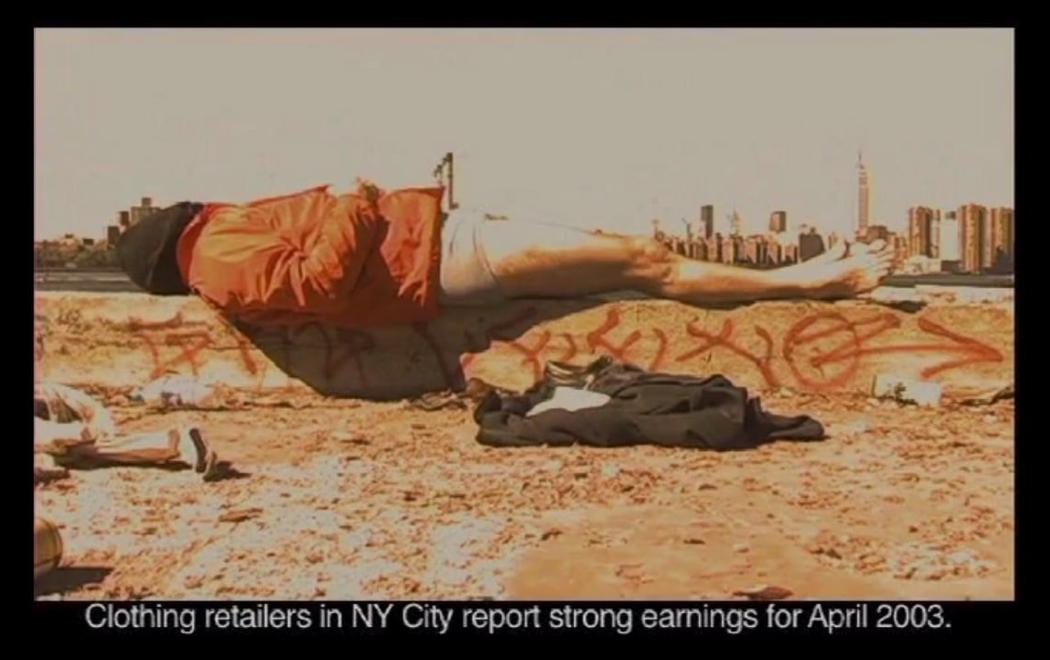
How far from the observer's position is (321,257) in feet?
19.2

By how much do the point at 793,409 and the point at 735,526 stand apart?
1003 millimetres

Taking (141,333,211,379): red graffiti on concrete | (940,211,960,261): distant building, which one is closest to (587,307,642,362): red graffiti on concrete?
(940,211,960,261): distant building

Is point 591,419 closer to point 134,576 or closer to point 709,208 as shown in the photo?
point 709,208

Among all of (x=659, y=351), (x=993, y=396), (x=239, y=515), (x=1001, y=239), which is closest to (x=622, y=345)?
(x=659, y=351)

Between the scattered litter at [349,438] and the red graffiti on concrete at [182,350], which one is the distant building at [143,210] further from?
A: the scattered litter at [349,438]

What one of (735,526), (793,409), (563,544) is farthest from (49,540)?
(793,409)

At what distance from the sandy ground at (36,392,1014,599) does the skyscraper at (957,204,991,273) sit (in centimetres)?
71

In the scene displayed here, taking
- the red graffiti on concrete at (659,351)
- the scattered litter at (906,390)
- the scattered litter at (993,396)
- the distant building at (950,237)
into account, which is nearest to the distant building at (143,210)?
the red graffiti on concrete at (659,351)

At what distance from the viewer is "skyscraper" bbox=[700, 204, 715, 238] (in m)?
6.32

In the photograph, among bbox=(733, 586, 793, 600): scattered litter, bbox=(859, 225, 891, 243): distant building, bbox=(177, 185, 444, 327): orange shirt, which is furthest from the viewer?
bbox=(859, 225, 891, 243): distant building

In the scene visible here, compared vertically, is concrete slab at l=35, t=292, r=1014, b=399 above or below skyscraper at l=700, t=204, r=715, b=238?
below

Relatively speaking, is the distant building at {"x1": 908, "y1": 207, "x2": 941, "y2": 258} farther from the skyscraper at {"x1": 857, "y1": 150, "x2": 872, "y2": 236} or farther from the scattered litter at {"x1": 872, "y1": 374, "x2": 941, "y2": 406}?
the scattered litter at {"x1": 872, "y1": 374, "x2": 941, "y2": 406}

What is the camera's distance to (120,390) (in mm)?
6164

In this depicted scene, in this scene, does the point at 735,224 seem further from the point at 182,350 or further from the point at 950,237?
the point at 182,350
